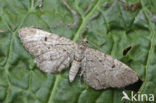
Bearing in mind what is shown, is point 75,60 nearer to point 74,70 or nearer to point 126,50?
point 74,70

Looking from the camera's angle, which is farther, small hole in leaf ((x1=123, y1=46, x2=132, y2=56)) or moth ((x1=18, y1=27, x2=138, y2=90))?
small hole in leaf ((x1=123, y1=46, x2=132, y2=56))

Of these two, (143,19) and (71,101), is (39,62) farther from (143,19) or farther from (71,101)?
(143,19)

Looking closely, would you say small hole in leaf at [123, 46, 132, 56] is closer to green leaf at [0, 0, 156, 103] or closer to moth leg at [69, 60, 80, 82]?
green leaf at [0, 0, 156, 103]

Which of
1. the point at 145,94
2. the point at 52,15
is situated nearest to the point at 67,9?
the point at 52,15

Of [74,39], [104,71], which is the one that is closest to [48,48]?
[74,39]

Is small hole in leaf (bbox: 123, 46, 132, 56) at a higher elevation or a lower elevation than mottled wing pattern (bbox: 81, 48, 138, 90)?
higher

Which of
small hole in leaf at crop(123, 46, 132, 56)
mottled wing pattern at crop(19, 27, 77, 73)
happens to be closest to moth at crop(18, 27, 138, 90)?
mottled wing pattern at crop(19, 27, 77, 73)
